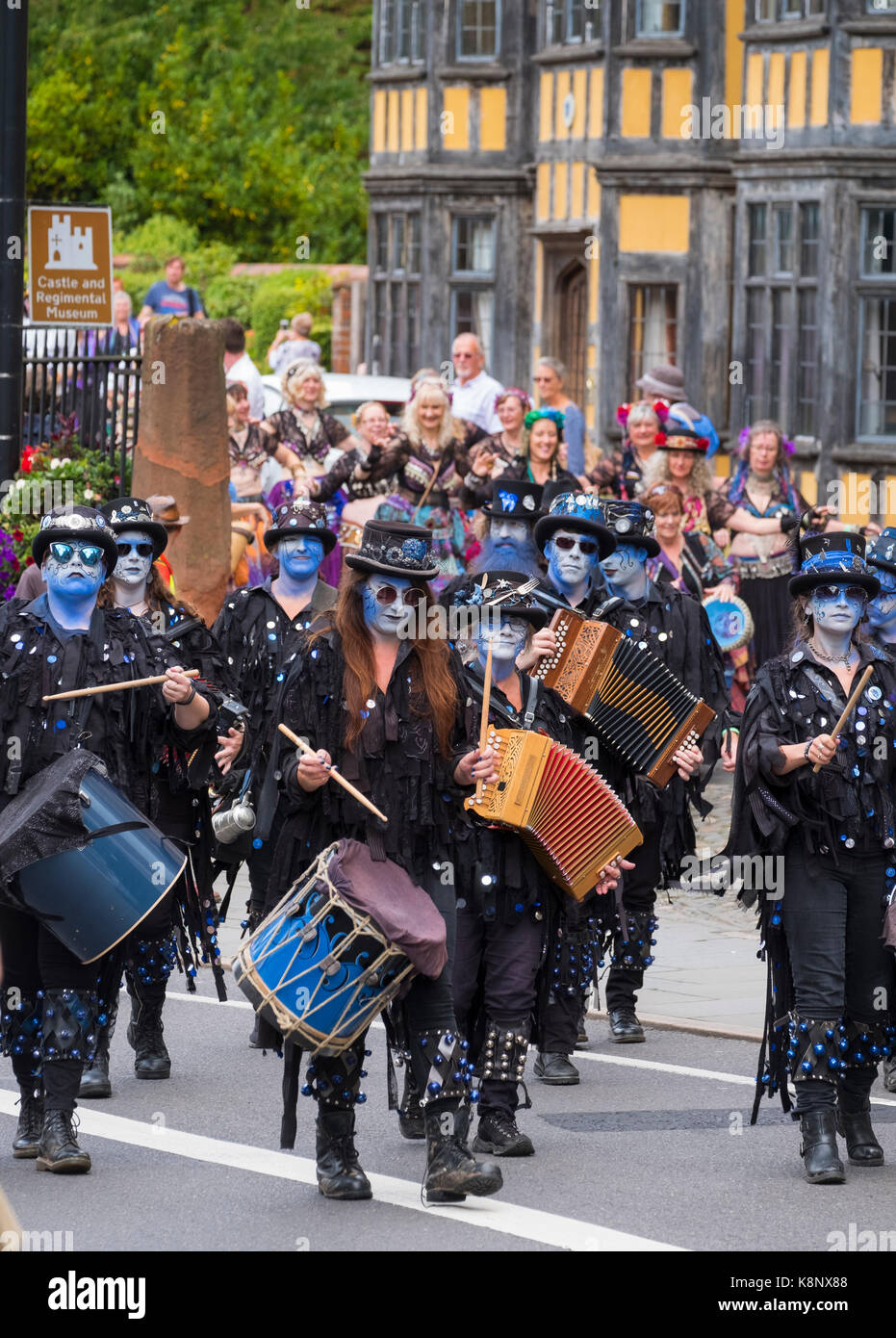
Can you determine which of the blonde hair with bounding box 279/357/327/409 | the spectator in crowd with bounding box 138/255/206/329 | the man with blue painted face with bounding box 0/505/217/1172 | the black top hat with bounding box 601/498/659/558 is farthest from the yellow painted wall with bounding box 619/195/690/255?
the man with blue painted face with bounding box 0/505/217/1172

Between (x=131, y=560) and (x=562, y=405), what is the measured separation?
7512mm

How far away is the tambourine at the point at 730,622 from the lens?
15.8 meters

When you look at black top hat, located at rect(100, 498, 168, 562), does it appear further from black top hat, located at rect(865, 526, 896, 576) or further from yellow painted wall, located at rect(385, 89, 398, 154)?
yellow painted wall, located at rect(385, 89, 398, 154)

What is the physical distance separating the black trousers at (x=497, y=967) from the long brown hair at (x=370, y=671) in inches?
38.6

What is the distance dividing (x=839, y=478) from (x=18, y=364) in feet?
34.9

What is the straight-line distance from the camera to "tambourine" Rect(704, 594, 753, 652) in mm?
15828

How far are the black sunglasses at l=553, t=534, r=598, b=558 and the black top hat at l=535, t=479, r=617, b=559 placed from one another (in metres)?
0.03

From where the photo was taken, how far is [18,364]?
13297 millimetres

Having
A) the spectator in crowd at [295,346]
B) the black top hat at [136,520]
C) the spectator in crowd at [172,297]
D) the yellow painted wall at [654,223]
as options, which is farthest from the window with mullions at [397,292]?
the black top hat at [136,520]

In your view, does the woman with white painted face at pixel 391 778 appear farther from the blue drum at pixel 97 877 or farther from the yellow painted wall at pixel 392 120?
the yellow painted wall at pixel 392 120

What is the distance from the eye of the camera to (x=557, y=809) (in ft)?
28.6
